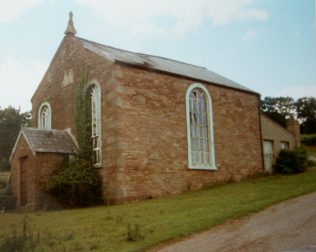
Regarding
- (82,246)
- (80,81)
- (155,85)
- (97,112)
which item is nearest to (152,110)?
(155,85)

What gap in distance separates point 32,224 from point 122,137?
5637mm

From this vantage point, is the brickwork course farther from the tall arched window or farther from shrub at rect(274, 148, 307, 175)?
shrub at rect(274, 148, 307, 175)

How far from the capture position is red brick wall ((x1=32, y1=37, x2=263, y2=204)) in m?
17.9

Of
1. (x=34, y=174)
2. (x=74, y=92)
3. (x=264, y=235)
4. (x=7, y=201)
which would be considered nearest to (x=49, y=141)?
(x=34, y=174)

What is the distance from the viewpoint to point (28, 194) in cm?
1897

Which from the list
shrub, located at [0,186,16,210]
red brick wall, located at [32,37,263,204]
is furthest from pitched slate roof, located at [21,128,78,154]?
shrub, located at [0,186,16,210]

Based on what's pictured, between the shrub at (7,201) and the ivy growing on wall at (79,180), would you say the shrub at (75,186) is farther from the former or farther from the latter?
the shrub at (7,201)

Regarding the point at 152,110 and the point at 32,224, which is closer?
the point at 32,224

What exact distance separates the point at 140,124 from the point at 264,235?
33.6 ft

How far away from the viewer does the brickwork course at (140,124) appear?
1798cm

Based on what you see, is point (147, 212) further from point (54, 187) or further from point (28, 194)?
point (28, 194)

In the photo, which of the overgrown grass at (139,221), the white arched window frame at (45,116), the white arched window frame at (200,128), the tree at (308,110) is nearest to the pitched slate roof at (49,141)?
the white arched window frame at (45,116)

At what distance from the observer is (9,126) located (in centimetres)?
4931

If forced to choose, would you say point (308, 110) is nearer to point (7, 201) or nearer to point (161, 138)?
point (161, 138)
